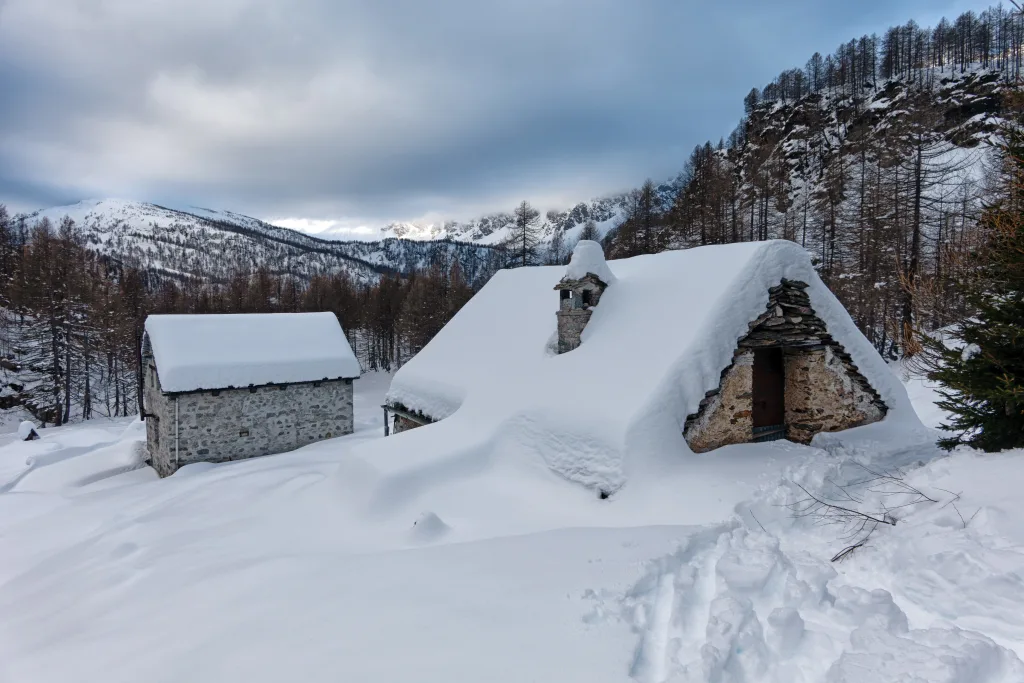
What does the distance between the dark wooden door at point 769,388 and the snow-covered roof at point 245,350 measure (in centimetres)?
1498

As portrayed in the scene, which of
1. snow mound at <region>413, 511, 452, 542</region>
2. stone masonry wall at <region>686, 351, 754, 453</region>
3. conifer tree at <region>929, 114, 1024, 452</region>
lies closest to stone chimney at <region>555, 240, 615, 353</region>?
stone masonry wall at <region>686, 351, 754, 453</region>

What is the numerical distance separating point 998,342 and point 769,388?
366cm

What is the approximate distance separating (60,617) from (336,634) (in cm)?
513

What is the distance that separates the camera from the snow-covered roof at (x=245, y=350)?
16920 millimetres

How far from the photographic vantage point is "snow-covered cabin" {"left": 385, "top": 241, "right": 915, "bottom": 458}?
790 centimetres

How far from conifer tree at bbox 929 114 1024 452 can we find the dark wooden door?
9.70 feet

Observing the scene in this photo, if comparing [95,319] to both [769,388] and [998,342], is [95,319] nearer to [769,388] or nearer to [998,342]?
[769,388]

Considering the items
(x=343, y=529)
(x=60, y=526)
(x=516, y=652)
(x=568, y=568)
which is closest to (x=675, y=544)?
(x=568, y=568)

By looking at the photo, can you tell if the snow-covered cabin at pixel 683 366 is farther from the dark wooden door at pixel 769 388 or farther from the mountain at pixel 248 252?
the mountain at pixel 248 252

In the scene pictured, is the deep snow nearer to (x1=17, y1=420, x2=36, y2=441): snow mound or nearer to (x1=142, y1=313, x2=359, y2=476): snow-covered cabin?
(x1=142, y1=313, x2=359, y2=476): snow-covered cabin

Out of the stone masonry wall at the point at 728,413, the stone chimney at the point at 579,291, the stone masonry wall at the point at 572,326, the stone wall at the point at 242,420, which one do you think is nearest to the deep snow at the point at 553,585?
the stone masonry wall at the point at 728,413

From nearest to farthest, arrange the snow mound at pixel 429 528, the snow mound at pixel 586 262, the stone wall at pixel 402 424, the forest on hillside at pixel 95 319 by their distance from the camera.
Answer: the snow mound at pixel 429 528
the snow mound at pixel 586 262
the stone wall at pixel 402 424
the forest on hillside at pixel 95 319

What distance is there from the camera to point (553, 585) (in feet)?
16.5

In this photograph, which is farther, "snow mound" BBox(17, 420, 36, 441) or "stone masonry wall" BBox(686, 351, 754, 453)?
"snow mound" BBox(17, 420, 36, 441)
